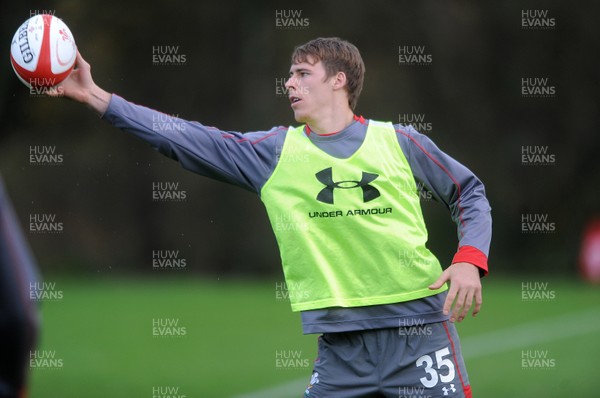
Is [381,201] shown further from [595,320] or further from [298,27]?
[298,27]

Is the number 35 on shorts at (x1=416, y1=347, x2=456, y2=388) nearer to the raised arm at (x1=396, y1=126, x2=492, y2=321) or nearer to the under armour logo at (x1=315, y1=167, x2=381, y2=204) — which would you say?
the raised arm at (x1=396, y1=126, x2=492, y2=321)

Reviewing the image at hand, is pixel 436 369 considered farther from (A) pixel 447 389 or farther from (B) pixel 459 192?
(B) pixel 459 192

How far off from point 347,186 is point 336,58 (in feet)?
2.58

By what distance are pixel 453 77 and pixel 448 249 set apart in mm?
3788

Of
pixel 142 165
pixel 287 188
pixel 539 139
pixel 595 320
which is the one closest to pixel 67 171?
pixel 142 165

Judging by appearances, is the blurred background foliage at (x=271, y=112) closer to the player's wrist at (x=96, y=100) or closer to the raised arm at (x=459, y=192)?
the raised arm at (x=459, y=192)

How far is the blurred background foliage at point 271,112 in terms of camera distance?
19.9 m

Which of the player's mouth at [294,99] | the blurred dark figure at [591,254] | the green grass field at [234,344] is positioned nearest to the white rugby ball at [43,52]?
the player's mouth at [294,99]

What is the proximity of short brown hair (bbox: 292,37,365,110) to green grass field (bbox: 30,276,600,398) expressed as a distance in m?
3.97

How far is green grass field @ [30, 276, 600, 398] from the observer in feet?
28.7

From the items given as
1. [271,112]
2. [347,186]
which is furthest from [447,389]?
[271,112]

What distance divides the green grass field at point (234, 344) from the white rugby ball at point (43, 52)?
450 cm

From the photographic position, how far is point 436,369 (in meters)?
4.33

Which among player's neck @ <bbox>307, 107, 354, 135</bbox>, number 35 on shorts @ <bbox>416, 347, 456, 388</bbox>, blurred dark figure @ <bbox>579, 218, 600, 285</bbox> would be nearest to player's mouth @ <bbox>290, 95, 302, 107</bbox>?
player's neck @ <bbox>307, 107, 354, 135</bbox>
